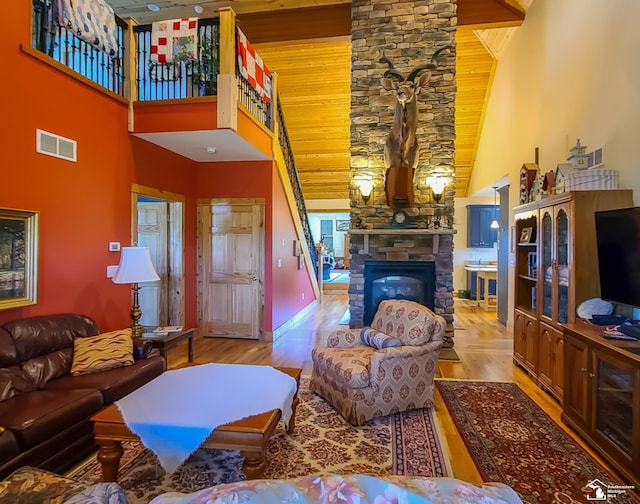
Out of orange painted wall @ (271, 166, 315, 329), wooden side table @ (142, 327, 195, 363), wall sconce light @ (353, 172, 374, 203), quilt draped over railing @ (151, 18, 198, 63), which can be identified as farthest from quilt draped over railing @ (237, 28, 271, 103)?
wooden side table @ (142, 327, 195, 363)

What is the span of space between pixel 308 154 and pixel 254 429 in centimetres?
746

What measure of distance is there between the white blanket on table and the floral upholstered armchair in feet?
1.98

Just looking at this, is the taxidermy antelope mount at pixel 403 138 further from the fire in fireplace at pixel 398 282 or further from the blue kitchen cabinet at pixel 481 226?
the blue kitchen cabinet at pixel 481 226

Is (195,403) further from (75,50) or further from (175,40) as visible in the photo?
(175,40)

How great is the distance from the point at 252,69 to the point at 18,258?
3.14 metres

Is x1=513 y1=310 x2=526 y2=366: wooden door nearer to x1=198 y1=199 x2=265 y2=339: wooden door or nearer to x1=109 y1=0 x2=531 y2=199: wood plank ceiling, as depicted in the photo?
x1=198 y1=199 x2=265 y2=339: wooden door

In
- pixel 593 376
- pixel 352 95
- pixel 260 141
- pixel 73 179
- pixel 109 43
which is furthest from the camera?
pixel 352 95

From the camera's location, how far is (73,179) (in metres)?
3.55

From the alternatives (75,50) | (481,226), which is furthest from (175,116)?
(481,226)

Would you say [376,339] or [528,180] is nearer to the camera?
[376,339]

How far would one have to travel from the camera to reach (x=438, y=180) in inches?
208

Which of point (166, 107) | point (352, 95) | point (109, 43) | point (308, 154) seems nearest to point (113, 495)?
point (166, 107)

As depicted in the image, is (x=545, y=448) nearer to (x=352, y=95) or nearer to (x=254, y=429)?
(x=254, y=429)

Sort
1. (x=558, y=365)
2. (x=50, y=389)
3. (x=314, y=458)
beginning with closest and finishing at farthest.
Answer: (x=314, y=458) → (x=50, y=389) → (x=558, y=365)
